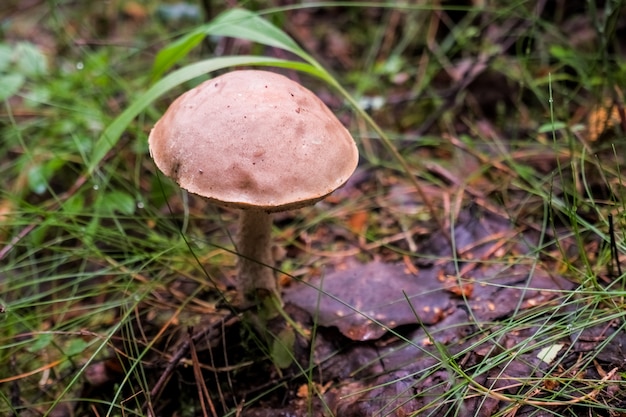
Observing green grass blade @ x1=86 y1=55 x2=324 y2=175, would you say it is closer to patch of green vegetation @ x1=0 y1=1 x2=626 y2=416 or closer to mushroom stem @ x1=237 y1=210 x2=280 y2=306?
patch of green vegetation @ x1=0 y1=1 x2=626 y2=416

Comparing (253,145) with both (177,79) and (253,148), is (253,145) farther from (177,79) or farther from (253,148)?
(177,79)

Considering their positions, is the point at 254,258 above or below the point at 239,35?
below

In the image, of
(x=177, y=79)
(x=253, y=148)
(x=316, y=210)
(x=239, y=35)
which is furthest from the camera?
(x=316, y=210)

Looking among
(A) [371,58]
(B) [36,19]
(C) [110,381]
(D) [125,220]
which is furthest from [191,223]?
(B) [36,19]

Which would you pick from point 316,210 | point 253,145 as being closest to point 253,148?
point 253,145

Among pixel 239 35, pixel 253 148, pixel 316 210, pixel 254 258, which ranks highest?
pixel 239 35

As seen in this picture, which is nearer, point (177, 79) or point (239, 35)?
point (177, 79)

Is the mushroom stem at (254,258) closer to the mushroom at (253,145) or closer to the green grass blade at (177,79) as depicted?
the mushroom at (253,145)

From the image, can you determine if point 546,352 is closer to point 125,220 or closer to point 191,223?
point 191,223
